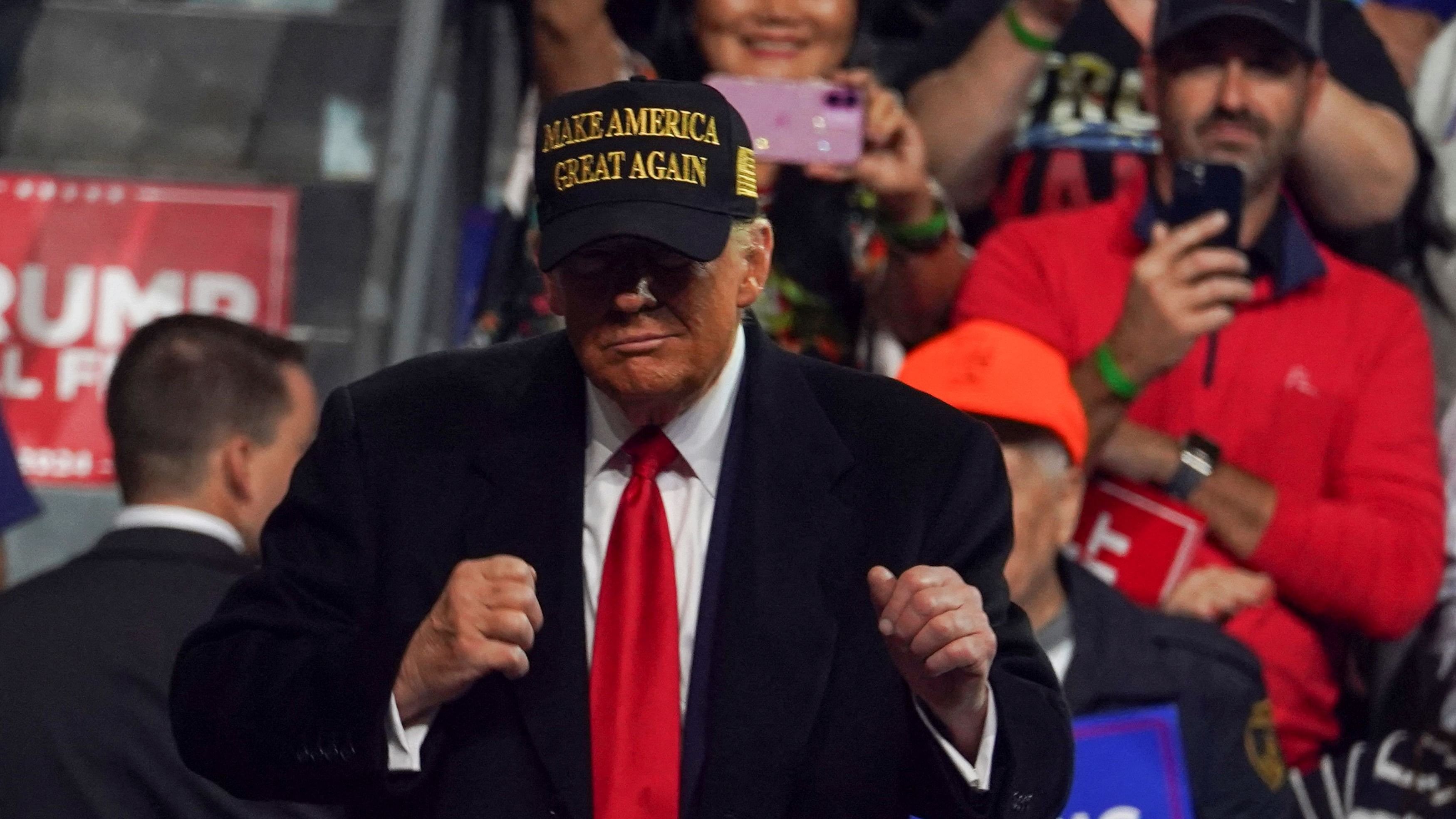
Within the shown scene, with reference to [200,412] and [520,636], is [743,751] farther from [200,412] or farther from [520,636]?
[200,412]

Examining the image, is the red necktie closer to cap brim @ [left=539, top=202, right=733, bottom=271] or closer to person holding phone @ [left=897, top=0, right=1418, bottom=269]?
cap brim @ [left=539, top=202, right=733, bottom=271]

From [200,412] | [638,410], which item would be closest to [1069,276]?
[200,412]

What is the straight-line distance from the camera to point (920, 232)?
4164 mm

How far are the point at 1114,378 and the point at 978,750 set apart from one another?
1759 millimetres

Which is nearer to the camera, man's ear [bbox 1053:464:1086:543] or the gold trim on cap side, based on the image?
the gold trim on cap side

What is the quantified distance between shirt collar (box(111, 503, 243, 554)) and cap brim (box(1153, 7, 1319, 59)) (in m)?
2.01

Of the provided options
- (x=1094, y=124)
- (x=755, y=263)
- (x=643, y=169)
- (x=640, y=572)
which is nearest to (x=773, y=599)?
(x=640, y=572)

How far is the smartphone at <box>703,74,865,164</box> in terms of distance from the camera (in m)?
3.93

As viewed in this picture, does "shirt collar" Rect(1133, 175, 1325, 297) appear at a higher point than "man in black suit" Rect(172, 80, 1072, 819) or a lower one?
higher

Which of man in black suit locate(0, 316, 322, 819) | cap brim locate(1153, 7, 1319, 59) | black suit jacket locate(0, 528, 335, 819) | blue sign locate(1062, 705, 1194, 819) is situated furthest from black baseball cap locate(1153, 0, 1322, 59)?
black suit jacket locate(0, 528, 335, 819)

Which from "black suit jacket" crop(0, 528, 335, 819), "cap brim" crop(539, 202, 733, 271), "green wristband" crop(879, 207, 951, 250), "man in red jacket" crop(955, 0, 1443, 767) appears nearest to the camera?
"cap brim" crop(539, 202, 733, 271)

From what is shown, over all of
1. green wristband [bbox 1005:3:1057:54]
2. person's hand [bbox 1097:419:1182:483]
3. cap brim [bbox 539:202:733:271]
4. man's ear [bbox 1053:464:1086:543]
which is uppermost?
green wristband [bbox 1005:3:1057:54]

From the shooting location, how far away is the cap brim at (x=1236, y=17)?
4168 mm

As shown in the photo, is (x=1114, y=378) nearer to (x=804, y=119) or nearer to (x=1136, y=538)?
(x=1136, y=538)
